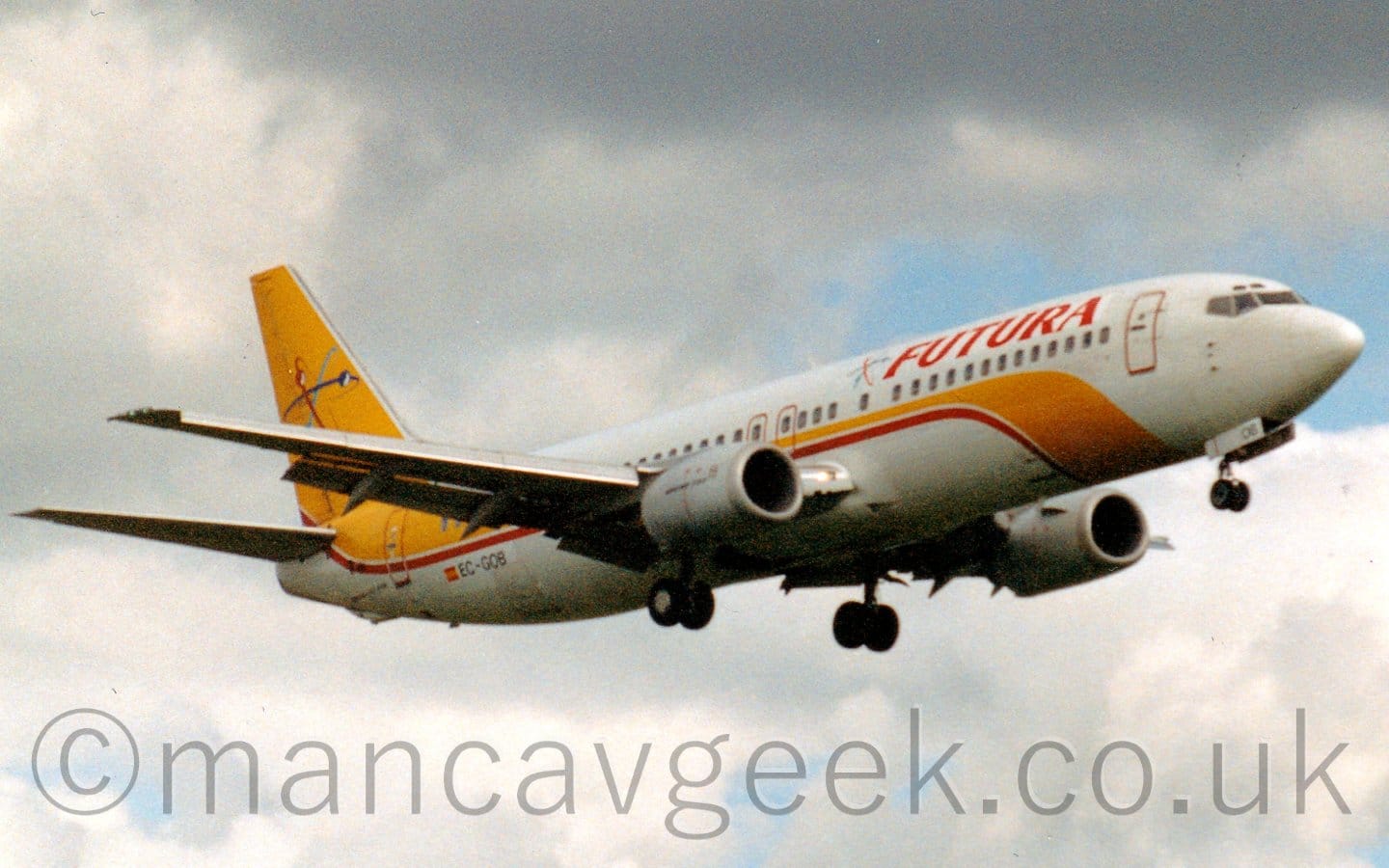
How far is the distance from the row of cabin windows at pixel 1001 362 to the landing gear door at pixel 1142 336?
395 millimetres

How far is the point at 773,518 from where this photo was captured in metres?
36.9

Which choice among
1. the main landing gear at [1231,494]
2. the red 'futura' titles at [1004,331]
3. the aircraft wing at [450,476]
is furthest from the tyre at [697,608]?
the main landing gear at [1231,494]

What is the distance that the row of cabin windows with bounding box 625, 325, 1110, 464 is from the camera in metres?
36.2

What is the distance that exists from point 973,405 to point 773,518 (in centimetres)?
378

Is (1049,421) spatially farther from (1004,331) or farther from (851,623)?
(851,623)

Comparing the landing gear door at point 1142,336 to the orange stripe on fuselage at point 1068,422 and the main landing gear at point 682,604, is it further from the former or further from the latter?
the main landing gear at point 682,604

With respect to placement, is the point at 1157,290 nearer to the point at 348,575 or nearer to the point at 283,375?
the point at 348,575

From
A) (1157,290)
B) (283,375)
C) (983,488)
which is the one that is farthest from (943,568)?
(283,375)

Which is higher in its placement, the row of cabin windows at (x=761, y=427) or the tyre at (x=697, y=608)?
the row of cabin windows at (x=761, y=427)

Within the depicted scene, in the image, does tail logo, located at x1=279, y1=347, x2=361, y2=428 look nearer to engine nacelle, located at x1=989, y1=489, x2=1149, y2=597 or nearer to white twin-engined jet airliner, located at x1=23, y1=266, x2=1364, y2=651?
white twin-engined jet airliner, located at x1=23, y1=266, x2=1364, y2=651

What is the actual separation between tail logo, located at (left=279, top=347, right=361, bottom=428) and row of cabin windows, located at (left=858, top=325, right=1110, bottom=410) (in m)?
17.9

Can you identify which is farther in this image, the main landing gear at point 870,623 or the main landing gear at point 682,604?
the main landing gear at point 870,623

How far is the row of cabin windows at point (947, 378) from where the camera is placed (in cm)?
3616

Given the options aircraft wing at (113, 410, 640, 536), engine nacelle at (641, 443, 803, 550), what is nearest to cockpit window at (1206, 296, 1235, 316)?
engine nacelle at (641, 443, 803, 550)
